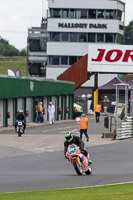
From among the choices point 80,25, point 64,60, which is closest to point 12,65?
point 64,60

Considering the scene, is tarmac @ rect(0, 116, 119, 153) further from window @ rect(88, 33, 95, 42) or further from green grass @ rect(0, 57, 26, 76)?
green grass @ rect(0, 57, 26, 76)

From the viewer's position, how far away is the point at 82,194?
13.1m

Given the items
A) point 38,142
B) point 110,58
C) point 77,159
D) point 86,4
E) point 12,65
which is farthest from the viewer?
point 12,65

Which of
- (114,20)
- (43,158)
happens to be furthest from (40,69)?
(43,158)

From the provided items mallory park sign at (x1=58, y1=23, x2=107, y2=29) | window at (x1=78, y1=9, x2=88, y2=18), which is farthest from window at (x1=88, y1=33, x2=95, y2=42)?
window at (x1=78, y1=9, x2=88, y2=18)

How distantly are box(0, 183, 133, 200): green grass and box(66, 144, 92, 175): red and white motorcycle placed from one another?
100 inches

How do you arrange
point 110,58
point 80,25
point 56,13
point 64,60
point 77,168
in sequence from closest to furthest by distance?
point 77,168, point 110,58, point 80,25, point 56,13, point 64,60

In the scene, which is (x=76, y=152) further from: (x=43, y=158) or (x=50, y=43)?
(x=50, y=43)

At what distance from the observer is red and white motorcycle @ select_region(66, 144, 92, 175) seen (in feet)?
57.2

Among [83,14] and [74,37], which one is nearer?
[83,14]

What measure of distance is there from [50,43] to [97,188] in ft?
242

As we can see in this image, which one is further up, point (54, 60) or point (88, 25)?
point (88, 25)

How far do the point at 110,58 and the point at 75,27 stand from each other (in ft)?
107

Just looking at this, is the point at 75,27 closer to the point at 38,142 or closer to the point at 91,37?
the point at 91,37
